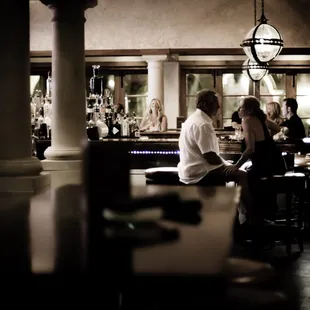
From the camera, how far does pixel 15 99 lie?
4496 mm

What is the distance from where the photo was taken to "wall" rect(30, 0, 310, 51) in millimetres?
11773

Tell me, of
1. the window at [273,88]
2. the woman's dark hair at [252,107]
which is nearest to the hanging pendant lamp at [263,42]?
the woman's dark hair at [252,107]

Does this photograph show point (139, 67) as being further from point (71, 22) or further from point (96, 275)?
point (96, 275)

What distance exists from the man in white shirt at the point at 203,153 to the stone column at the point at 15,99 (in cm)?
125

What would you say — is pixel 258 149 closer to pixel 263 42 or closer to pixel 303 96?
pixel 263 42

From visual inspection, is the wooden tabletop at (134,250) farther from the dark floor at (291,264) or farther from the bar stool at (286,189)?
the bar stool at (286,189)

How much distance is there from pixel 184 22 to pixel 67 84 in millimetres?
5981

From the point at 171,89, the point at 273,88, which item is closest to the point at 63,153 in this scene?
the point at 171,89

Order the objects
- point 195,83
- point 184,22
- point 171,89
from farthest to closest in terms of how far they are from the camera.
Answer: point 195,83, point 171,89, point 184,22

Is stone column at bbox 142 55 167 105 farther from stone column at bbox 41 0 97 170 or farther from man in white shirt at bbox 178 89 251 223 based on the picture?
man in white shirt at bbox 178 89 251 223

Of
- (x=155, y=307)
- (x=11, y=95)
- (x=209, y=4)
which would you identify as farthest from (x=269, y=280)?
(x=209, y=4)

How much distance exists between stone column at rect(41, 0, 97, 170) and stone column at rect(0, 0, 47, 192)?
176 centimetres

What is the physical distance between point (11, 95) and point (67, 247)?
2.98 m

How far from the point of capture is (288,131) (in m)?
7.87
